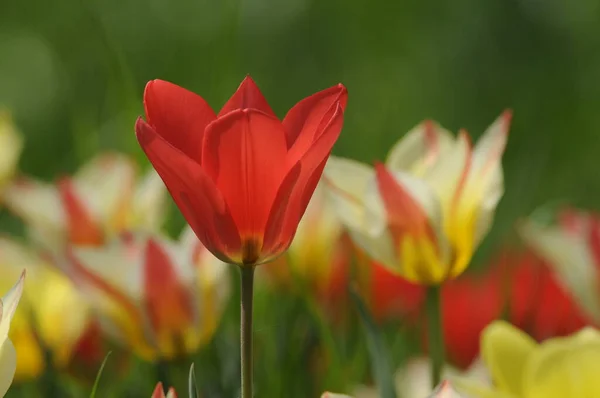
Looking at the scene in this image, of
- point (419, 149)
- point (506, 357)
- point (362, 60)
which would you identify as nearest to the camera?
Answer: point (506, 357)

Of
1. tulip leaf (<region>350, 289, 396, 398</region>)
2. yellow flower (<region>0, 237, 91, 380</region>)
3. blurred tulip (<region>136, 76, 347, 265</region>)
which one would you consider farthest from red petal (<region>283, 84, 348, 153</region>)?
yellow flower (<region>0, 237, 91, 380</region>)

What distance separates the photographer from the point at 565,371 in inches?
24.7

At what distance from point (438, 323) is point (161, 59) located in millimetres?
1964

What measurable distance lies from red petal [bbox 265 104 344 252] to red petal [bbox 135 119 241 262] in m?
0.02

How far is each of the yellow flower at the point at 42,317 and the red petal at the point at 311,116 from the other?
1.26 feet

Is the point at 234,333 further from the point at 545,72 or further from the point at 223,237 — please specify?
the point at 545,72

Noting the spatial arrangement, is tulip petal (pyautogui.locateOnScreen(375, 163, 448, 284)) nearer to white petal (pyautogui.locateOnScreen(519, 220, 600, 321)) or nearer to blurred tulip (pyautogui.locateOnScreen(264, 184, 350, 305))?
white petal (pyautogui.locateOnScreen(519, 220, 600, 321))

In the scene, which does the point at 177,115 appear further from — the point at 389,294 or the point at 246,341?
the point at 389,294

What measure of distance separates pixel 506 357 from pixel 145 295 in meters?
0.28

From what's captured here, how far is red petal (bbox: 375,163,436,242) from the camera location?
773 millimetres

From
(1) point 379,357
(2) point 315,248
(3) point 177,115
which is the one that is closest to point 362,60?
(2) point 315,248

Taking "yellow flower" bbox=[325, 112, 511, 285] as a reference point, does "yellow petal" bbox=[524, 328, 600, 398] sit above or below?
below

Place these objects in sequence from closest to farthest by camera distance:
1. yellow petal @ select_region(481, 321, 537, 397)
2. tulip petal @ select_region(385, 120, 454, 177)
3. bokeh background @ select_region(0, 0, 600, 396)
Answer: yellow petal @ select_region(481, 321, 537, 397) < tulip petal @ select_region(385, 120, 454, 177) < bokeh background @ select_region(0, 0, 600, 396)

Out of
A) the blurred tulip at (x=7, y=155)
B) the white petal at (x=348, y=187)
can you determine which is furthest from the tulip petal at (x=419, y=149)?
the blurred tulip at (x=7, y=155)
